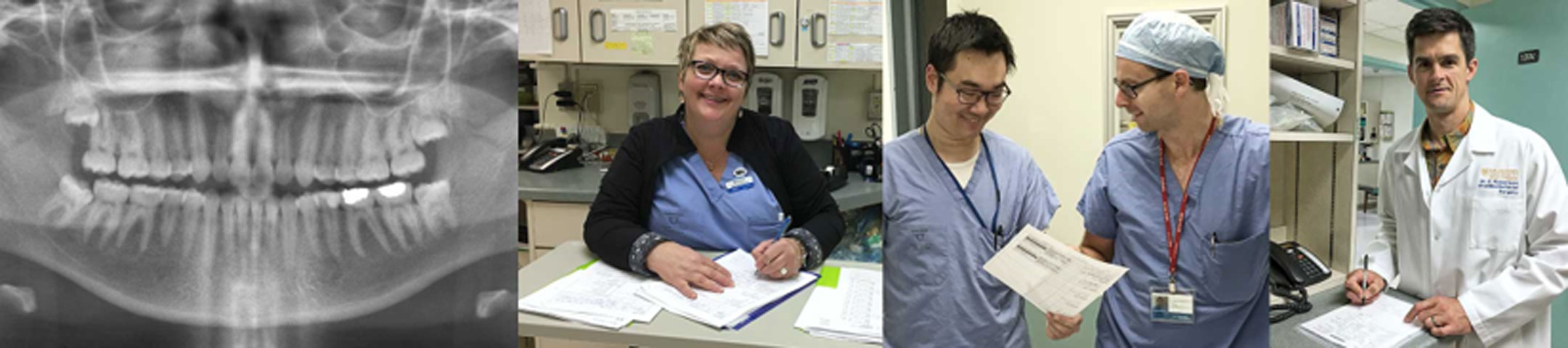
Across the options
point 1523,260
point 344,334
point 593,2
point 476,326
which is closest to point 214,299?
point 344,334

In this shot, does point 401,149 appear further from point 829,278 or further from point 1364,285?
point 1364,285

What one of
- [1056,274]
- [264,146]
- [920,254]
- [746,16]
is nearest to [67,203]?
[264,146]

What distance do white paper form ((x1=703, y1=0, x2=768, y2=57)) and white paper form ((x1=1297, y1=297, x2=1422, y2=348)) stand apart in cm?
67

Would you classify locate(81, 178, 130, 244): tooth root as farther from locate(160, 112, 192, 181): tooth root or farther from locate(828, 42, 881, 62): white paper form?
locate(828, 42, 881, 62): white paper form

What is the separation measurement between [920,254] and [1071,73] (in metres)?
0.21

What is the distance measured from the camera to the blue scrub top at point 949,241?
0.63 metres

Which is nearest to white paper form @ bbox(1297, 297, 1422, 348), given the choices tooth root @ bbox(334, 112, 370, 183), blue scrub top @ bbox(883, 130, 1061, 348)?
blue scrub top @ bbox(883, 130, 1061, 348)

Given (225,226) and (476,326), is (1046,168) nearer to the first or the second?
(476,326)

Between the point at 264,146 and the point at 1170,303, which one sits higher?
the point at 264,146

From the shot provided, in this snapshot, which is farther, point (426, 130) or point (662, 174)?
point (426, 130)

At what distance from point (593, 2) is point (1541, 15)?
40.4 inches

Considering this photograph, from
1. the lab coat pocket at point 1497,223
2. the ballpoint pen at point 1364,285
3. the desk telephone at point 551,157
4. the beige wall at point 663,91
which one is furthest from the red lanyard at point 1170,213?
the desk telephone at point 551,157

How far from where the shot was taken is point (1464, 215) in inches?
33.7

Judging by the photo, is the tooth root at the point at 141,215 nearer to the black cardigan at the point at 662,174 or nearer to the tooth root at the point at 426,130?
the tooth root at the point at 426,130
